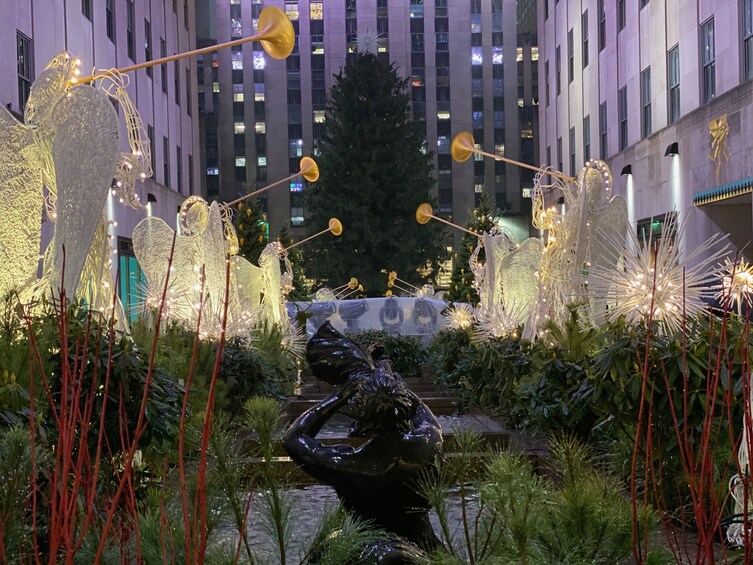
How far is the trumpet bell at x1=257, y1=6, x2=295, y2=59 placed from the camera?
8148 mm

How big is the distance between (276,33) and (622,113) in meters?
22.1

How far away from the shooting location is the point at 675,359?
5367 mm

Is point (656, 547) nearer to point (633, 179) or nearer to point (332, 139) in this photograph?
point (633, 179)

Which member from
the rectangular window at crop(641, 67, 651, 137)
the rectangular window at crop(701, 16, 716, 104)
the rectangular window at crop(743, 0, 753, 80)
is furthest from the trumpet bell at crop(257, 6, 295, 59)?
the rectangular window at crop(641, 67, 651, 137)

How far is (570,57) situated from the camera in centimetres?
3441

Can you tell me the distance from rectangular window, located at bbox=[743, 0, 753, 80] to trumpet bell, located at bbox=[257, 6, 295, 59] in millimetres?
13065

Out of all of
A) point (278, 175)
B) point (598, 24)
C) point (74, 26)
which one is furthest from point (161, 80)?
point (278, 175)

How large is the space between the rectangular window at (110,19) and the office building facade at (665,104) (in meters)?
14.4

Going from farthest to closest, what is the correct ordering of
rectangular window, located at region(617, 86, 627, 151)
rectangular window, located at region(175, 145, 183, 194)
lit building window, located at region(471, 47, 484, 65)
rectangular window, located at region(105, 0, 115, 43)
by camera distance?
1. lit building window, located at region(471, 47, 484, 65)
2. rectangular window, located at region(175, 145, 183, 194)
3. rectangular window, located at region(617, 86, 627, 151)
4. rectangular window, located at region(105, 0, 115, 43)

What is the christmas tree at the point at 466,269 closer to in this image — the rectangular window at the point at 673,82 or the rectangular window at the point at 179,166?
the rectangular window at the point at 673,82

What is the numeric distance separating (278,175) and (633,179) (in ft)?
110

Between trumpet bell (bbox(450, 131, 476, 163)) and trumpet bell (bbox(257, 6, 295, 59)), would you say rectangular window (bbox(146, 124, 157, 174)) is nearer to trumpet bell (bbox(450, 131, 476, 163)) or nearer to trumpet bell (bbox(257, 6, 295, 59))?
trumpet bell (bbox(450, 131, 476, 163))

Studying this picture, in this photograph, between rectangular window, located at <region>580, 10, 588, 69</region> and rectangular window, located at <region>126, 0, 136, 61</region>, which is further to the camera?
rectangular window, located at <region>580, 10, 588, 69</region>

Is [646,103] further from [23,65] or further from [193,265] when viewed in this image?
[193,265]
